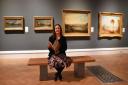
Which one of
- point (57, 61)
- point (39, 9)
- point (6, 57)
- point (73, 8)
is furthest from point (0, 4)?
point (57, 61)

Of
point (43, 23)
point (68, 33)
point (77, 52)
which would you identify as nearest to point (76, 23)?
point (68, 33)

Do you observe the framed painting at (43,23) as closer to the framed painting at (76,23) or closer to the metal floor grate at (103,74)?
the framed painting at (76,23)

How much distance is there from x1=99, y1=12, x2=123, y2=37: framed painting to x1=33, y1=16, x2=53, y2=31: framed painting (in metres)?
1.79

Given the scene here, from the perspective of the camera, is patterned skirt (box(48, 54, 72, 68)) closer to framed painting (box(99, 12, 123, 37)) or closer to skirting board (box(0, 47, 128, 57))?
skirting board (box(0, 47, 128, 57))

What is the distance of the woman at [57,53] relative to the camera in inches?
159

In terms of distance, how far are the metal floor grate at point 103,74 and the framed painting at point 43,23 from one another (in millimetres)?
1956

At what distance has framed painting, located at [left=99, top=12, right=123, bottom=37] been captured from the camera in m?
6.54

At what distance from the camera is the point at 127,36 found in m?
6.93

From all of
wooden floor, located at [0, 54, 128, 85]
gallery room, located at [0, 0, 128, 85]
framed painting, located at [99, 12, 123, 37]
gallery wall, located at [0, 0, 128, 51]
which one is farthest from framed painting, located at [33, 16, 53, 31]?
framed painting, located at [99, 12, 123, 37]

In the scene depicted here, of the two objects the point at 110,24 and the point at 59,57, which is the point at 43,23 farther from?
the point at 110,24

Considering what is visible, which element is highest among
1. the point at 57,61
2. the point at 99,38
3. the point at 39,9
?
the point at 39,9

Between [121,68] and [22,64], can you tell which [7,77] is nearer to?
[22,64]

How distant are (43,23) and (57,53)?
2.10m

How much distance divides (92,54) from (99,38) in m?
0.63
